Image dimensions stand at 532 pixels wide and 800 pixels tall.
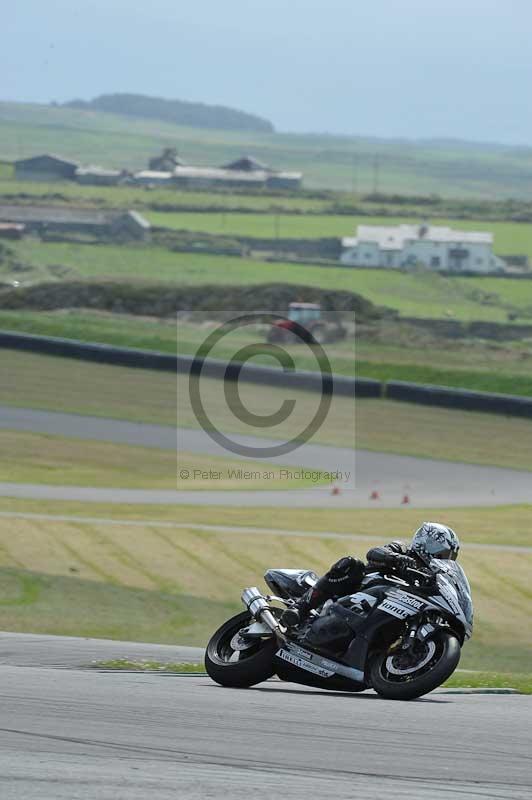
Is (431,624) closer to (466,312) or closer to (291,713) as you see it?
(291,713)

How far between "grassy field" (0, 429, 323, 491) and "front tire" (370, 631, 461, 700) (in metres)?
25.9

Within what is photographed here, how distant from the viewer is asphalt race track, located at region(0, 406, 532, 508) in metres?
34.1

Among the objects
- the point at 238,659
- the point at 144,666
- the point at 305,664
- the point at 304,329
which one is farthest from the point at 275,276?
the point at 305,664

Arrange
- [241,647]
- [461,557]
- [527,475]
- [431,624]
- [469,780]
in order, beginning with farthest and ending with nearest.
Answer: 1. [527,475]
2. [461,557]
3. [241,647]
4. [431,624]
5. [469,780]

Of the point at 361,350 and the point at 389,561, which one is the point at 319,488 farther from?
the point at 361,350

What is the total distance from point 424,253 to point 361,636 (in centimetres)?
9981

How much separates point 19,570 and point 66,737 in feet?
52.8

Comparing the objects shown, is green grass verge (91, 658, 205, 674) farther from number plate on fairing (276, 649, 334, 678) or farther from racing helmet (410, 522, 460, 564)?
racing helmet (410, 522, 460, 564)

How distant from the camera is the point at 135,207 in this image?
440ft

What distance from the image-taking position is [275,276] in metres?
94.7

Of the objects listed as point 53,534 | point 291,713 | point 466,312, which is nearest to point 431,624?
point 291,713

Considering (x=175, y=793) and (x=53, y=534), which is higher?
(x=175, y=793)

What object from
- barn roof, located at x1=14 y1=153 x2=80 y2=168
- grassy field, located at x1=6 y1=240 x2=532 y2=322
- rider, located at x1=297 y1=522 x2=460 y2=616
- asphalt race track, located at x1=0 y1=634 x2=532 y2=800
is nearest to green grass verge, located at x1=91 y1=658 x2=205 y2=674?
asphalt race track, located at x1=0 y1=634 x2=532 y2=800

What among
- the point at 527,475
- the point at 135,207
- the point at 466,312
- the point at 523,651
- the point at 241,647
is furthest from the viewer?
the point at 135,207
